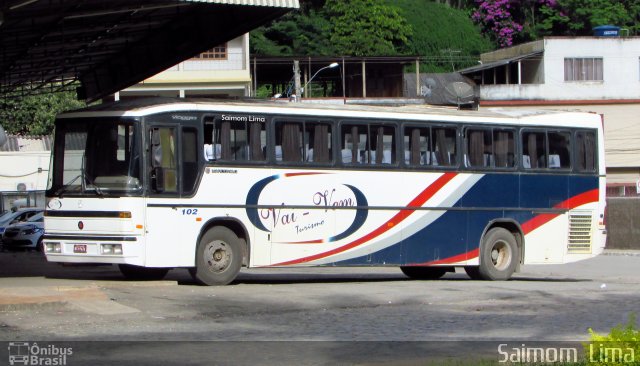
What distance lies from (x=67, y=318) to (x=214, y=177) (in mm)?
5063

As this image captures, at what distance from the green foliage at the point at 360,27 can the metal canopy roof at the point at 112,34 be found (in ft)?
140

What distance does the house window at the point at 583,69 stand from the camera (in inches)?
2395

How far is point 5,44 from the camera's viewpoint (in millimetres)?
23375

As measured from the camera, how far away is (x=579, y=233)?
22.6 m

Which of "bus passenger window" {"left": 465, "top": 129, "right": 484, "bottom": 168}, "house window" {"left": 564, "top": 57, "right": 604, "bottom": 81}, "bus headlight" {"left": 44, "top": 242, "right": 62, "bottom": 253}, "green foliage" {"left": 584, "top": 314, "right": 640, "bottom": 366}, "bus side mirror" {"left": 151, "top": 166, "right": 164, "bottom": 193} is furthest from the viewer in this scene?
"house window" {"left": 564, "top": 57, "right": 604, "bottom": 81}

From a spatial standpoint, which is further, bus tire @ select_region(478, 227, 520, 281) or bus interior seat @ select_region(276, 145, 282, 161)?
bus tire @ select_region(478, 227, 520, 281)

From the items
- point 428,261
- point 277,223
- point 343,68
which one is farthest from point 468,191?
point 343,68

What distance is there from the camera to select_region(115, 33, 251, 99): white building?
163ft

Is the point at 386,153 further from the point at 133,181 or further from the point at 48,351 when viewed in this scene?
the point at 48,351

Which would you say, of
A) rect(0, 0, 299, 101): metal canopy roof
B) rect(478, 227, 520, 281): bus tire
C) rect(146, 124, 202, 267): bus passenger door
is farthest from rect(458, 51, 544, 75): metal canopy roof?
rect(146, 124, 202, 267): bus passenger door

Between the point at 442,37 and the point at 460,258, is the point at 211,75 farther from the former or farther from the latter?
the point at 442,37

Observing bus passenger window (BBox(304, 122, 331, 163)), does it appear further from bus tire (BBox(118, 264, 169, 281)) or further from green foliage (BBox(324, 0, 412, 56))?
green foliage (BBox(324, 0, 412, 56))

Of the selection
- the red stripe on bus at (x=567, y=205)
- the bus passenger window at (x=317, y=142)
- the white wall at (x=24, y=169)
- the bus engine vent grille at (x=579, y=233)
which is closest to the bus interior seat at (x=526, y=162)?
the red stripe on bus at (x=567, y=205)

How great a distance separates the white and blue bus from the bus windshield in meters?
0.02
